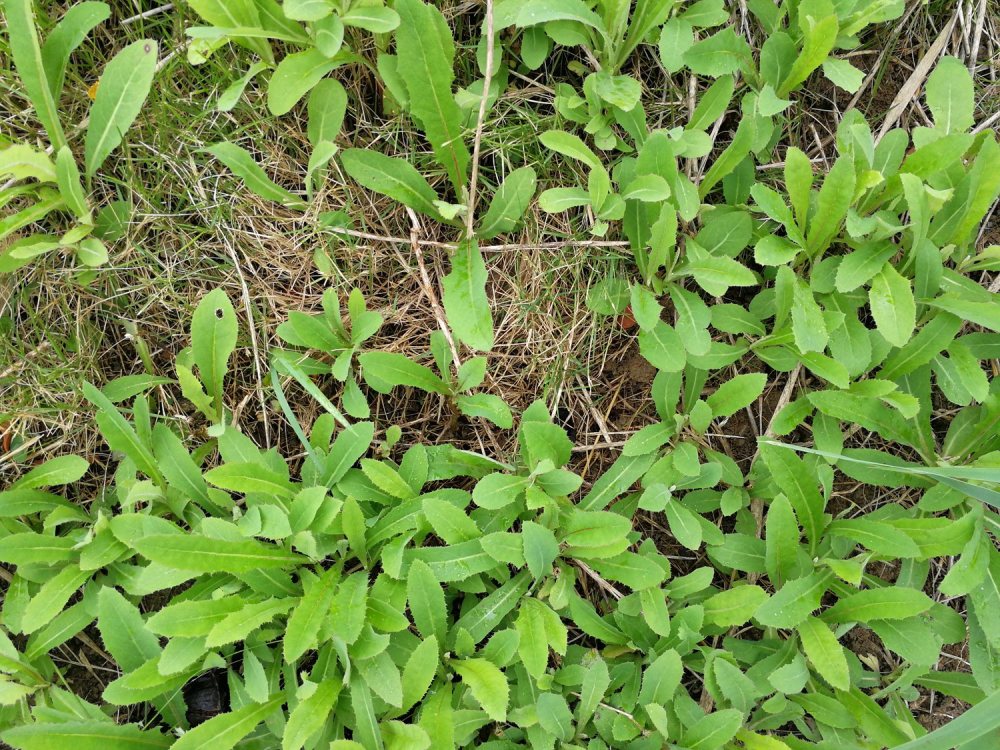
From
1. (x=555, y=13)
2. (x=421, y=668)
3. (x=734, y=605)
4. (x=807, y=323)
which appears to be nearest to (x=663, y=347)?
(x=807, y=323)

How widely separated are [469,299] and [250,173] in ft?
2.35

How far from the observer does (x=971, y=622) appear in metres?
2.16

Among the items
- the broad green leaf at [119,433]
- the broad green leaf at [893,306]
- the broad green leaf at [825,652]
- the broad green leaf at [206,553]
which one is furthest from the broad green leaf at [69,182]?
the broad green leaf at [825,652]

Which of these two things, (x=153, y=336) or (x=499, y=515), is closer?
(x=499, y=515)

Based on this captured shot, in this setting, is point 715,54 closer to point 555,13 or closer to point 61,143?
point 555,13

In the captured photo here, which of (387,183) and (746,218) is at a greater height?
(387,183)

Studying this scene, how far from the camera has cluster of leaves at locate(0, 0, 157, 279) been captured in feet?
6.95

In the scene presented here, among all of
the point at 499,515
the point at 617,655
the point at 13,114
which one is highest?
the point at 13,114

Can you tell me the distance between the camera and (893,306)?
2.08 m

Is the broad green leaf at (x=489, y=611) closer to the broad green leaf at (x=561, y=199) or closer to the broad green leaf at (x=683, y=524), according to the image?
the broad green leaf at (x=683, y=524)

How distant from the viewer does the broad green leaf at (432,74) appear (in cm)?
202

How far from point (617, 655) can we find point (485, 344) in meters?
0.97

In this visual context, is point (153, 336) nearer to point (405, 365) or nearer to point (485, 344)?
point (405, 365)

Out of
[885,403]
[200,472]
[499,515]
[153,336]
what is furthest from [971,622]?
[153,336]
